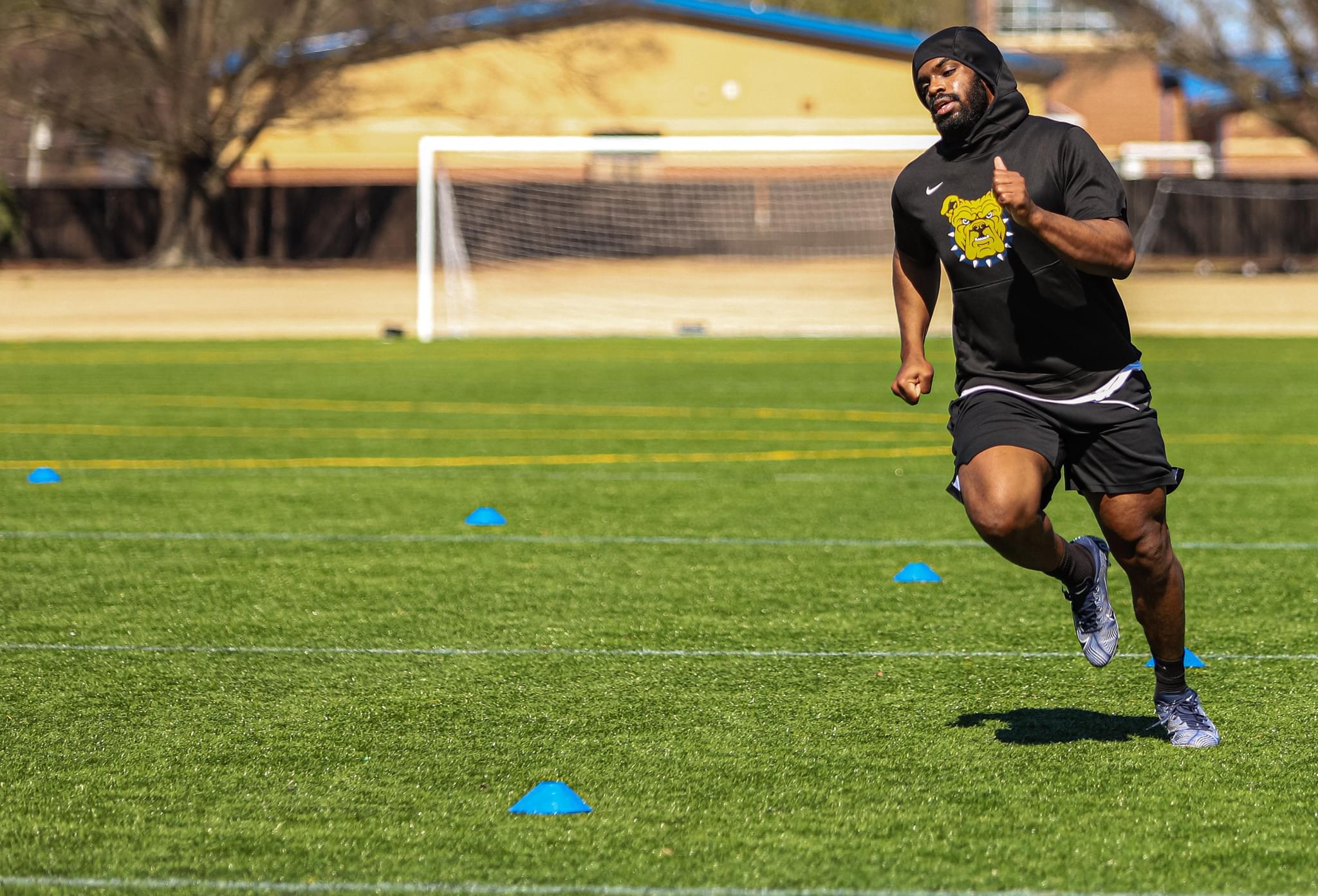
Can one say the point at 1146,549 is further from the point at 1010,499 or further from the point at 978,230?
the point at 978,230

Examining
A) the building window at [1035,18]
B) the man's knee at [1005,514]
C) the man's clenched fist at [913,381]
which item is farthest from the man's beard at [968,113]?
the building window at [1035,18]

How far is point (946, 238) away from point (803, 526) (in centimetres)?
440

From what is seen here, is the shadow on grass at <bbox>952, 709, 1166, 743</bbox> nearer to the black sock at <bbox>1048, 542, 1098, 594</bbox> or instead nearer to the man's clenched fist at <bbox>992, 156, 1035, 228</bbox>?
the black sock at <bbox>1048, 542, 1098, 594</bbox>

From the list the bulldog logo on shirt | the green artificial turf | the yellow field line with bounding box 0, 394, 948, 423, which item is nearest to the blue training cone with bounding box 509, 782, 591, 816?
the green artificial turf

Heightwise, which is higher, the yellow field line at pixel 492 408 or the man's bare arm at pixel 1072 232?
the man's bare arm at pixel 1072 232

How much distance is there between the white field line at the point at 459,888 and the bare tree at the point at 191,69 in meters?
34.5

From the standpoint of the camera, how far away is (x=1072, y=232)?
4625 millimetres

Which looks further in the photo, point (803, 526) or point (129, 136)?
point (129, 136)

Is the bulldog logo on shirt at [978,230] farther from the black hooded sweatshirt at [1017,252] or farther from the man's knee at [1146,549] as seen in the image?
the man's knee at [1146,549]

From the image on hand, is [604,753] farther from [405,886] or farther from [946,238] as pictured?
[946,238]

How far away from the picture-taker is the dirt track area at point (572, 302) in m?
27.8

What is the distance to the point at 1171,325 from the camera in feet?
91.9

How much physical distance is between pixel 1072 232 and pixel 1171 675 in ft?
4.48

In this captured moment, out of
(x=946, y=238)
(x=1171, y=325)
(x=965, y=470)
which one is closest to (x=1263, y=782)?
(x=965, y=470)
